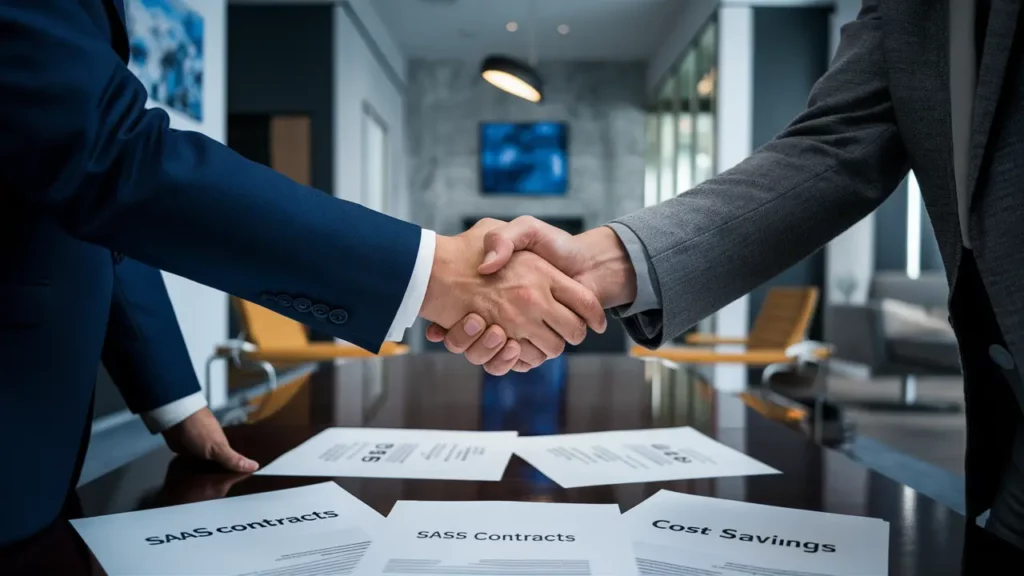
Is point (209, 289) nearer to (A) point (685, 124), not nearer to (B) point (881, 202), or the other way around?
(B) point (881, 202)

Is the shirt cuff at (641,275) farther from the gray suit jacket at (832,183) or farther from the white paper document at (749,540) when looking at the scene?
the white paper document at (749,540)

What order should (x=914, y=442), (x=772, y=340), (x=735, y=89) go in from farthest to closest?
(x=735, y=89) → (x=772, y=340) → (x=914, y=442)

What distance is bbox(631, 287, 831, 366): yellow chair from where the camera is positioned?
3625mm

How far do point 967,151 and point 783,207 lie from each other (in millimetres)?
230

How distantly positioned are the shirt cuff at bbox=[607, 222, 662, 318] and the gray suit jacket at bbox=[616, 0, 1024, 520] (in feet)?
0.05

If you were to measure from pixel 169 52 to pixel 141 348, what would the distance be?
11.6 feet

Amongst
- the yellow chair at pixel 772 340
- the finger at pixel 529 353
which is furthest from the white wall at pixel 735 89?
the finger at pixel 529 353

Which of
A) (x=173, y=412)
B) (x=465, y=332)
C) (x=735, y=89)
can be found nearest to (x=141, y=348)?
(x=173, y=412)

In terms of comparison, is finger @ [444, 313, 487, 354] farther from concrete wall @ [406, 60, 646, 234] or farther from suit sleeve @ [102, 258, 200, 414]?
concrete wall @ [406, 60, 646, 234]

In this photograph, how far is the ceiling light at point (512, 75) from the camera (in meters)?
5.59

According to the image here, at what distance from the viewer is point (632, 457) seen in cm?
88

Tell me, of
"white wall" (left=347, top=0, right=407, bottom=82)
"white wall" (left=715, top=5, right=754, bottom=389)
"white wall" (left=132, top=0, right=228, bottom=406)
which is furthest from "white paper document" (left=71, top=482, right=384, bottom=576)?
"white wall" (left=347, top=0, right=407, bottom=82)

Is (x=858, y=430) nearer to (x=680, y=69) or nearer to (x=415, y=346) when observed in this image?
(x=680, y=69)

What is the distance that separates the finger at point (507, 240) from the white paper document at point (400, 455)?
24 centimetres
